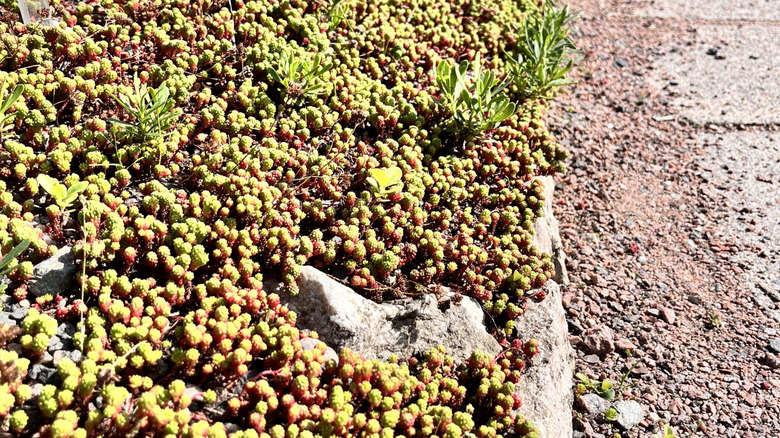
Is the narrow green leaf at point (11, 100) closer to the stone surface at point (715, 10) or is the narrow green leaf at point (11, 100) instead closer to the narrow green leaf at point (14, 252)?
the narrow green leaf at point (14, 252)

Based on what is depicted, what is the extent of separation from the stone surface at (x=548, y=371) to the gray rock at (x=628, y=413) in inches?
12.2

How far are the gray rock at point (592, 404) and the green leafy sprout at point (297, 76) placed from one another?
274 cm

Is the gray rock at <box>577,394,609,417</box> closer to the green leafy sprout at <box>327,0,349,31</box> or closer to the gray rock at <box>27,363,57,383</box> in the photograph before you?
the gray rock at <box>27,363,57,383</box>

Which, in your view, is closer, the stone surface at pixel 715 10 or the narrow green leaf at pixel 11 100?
the narrow green leaf at pixel 11 100

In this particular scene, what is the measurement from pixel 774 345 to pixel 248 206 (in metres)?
3.65

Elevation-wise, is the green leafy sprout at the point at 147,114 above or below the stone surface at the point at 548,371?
above

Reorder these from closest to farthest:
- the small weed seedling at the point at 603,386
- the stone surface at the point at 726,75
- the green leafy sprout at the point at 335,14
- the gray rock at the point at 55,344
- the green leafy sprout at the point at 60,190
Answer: the gray rock at the point at 55,344
the green leafy sprout at the point at 60,190
the small weed seedling at the point at 603,386
the green leafy sprout at the point at 335,14
the stone surface at the point at 726,75

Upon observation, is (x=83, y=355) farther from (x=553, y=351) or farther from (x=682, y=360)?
(x=682, y=360)

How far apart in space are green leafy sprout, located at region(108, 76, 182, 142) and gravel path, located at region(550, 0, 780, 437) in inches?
118

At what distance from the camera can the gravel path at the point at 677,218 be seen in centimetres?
393

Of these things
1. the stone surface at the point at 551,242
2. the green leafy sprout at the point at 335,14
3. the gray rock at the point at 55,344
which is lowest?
the stone surface at the point at 551,242

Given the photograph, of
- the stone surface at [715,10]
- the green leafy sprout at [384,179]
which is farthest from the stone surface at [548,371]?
the stone surface at [715,10]

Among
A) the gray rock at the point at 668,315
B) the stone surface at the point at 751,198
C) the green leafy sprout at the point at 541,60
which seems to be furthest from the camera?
the green leafy sprout at the point at 541,60

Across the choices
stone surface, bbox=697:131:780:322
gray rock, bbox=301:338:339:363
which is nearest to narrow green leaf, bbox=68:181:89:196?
gray rock, bbox=301:338:339:363
